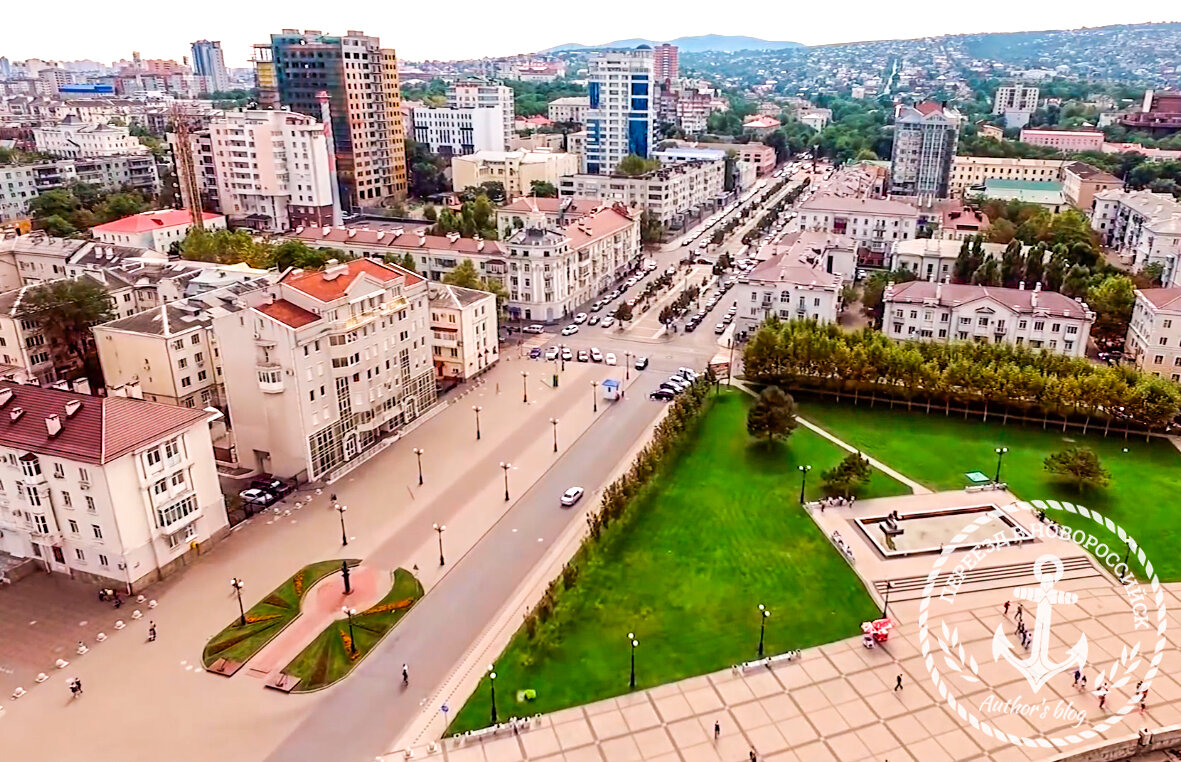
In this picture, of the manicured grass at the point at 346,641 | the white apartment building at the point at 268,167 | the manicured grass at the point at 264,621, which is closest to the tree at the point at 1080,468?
the manicured grass at the point at 346,641

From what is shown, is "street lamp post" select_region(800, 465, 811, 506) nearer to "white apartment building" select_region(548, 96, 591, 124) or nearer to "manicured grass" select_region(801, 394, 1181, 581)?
"manicured grass" select_region(801, 394, 1181, 581)

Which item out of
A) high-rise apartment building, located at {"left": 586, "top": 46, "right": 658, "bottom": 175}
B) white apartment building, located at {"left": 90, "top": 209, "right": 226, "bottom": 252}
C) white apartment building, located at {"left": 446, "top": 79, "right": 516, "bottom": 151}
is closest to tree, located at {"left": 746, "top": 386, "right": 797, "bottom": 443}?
white apartment building, located at {"left": 90, "top": 209, "right": 226, "bottom": 252}

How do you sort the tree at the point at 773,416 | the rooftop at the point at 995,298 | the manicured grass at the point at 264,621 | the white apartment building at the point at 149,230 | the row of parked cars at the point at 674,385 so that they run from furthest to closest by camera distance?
the white apartment building at the point at 149,230, the rooftop at the point at 995,298, the row of parked cars at the point at 674,385, the tree at the point at 773,416, the manicured grass at the point at 264,621

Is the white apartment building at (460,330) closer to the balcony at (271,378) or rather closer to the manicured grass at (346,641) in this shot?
the balcony at (271,378)

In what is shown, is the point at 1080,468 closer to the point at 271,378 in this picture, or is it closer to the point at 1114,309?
the point at 1114,309

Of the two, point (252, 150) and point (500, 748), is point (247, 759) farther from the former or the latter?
point (252, 150)

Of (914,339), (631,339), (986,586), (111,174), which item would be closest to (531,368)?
(631,339)
